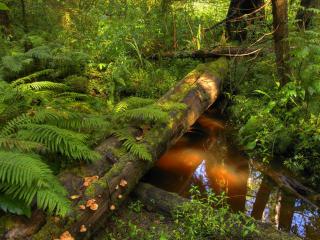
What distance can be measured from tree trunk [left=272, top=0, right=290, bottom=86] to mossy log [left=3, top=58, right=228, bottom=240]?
1772 millimetres

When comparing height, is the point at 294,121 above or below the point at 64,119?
below

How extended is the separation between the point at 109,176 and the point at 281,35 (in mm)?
4322

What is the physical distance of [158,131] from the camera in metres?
5.59

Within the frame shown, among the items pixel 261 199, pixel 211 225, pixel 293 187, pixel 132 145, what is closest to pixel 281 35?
pixel 293 187

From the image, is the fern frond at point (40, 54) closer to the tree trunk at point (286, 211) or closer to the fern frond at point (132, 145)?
the fern frond at point (132, 145)

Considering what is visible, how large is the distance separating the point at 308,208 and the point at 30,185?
391 cm

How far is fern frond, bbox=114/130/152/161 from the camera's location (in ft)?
16.0

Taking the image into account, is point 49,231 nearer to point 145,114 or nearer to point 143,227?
point 143,227

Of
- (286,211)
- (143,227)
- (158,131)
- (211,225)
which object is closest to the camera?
(211,225)

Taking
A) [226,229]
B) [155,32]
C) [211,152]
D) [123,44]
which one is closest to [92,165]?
[226,229]

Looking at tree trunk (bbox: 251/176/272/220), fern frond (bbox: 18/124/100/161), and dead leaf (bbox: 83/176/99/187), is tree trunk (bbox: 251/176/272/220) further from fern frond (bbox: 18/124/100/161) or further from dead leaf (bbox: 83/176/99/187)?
fern frond (bbox: 18/124/100/161)

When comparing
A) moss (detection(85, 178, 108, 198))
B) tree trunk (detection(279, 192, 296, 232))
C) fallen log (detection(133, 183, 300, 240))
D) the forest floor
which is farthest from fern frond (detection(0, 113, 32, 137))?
tree trunk (detection(279, 192, 296, 232))

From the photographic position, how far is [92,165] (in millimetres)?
4590

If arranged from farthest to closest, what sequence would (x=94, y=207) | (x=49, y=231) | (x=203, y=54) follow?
(x=203, y=54), (x=94, y=207), (x=49, y=231)
